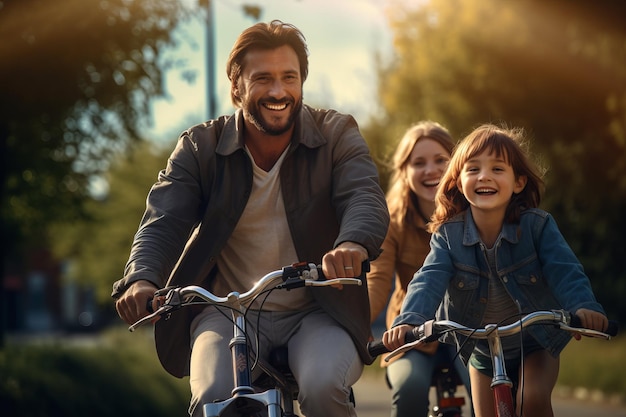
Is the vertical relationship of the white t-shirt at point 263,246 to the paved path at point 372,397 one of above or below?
above

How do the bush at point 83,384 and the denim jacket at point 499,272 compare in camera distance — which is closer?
the denim jacket at point 499,272

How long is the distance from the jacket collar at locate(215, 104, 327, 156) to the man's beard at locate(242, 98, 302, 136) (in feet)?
0.33

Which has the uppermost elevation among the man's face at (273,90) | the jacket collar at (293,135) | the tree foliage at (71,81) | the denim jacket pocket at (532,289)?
the tree foliage at (71,81)

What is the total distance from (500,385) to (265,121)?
156 cm

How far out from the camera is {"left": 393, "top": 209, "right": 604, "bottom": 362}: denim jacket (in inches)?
178

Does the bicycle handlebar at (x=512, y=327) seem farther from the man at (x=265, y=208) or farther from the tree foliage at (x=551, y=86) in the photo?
the tree foliage at (x=551, y=86)

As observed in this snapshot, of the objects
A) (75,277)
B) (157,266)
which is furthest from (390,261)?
(75,277)

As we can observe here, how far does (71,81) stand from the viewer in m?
12.3

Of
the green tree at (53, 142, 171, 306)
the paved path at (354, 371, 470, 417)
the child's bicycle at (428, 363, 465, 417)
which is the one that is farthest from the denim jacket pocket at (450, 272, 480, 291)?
the green tree at (53, 142, 171, 306)

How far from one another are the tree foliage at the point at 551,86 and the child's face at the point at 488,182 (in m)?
10.7

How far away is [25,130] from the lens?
13.0 meters

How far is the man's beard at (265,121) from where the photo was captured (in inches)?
195

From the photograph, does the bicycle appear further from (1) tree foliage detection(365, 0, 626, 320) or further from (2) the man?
(1) tree foliage detection(365, 0, 626, 320)

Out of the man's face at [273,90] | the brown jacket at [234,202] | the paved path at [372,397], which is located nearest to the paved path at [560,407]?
the paved path at [372,397]
